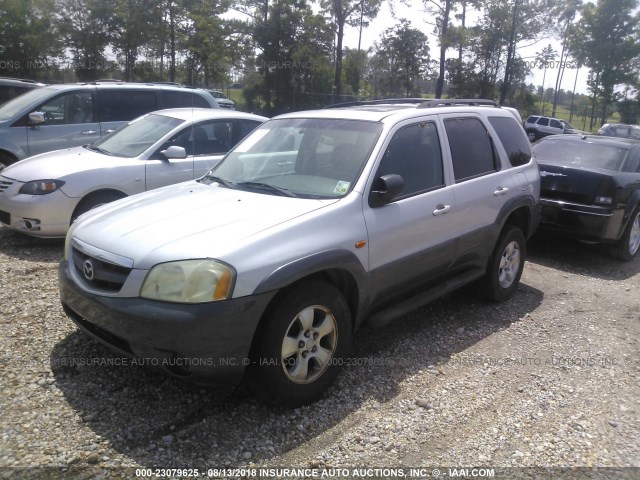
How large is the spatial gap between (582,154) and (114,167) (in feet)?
20.8

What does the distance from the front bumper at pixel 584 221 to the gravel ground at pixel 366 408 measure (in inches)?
89.8

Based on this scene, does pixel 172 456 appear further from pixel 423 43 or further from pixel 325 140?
pixel 423 43

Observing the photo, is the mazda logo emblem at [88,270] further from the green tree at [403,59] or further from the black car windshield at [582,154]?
the green tree at [403,59]

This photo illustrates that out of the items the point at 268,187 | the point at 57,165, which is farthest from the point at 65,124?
the point at 268,187

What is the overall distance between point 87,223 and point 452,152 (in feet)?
9.59

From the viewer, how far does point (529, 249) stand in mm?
7805

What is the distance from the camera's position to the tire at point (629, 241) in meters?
7.25

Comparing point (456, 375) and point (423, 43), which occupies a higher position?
point (423, 43)

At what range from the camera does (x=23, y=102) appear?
8.23m

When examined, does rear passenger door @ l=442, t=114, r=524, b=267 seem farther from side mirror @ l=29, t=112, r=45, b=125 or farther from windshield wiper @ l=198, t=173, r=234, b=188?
side mirror @ l=29, t=112, r=45, b=125

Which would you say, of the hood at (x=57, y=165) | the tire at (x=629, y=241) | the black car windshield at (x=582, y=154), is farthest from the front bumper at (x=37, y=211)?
the tire at (x=629, y=241)

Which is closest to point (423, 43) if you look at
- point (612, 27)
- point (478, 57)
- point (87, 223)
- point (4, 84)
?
point (478, 57)

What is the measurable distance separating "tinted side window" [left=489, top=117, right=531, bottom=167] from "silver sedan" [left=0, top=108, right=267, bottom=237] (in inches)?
135

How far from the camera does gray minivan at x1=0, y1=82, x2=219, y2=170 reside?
7.98 metres
